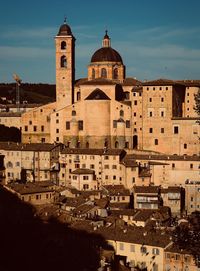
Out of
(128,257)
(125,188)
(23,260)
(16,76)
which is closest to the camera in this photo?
(23,260)

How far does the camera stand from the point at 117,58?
54.7 m

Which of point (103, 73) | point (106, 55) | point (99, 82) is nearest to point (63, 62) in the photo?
point (99, 82)

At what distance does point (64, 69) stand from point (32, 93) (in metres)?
63.3

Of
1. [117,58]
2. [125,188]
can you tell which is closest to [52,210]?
[125,188]

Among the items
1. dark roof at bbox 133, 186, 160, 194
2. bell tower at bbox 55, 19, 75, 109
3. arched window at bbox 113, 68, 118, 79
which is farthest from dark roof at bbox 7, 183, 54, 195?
arched window at bbox 113, 68, 118, 79

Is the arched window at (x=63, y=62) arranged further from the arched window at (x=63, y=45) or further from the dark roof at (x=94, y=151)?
the dark roof at (x=94, y=151)

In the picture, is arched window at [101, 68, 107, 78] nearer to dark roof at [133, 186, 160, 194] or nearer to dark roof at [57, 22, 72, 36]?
dark roof at [57, 22, 72, 36]

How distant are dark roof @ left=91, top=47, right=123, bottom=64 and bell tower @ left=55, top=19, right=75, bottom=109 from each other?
4.44 metres

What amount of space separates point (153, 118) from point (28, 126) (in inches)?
449

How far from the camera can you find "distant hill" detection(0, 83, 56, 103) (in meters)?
102

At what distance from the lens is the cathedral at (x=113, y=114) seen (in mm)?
45562

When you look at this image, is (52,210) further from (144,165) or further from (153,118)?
(153,118)

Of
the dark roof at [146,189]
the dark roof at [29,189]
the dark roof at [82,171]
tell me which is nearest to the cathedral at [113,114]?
the dark roof at [82,171]

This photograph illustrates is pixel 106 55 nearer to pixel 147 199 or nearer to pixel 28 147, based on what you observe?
pixel 28 147
